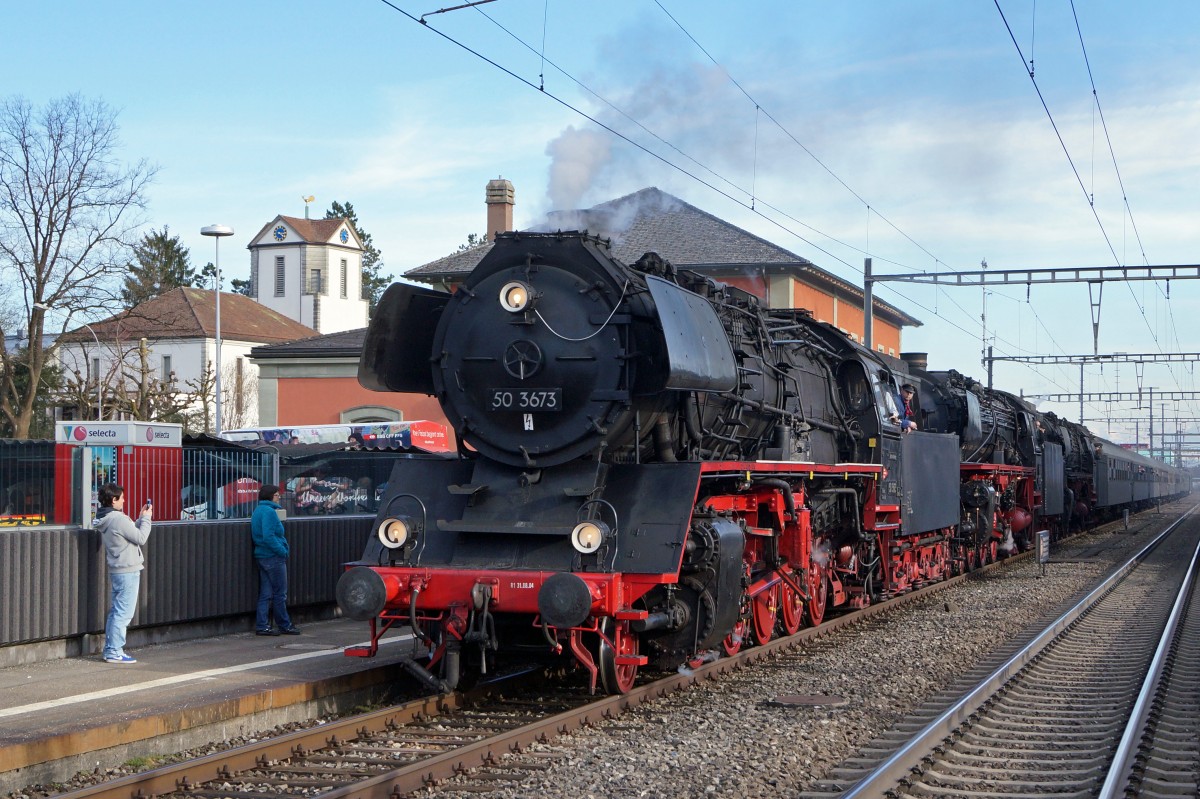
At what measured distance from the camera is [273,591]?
1158 cm

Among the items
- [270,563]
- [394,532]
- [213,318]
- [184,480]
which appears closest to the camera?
[394,532]

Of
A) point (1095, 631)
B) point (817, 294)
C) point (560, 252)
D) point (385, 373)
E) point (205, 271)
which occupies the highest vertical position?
point (205, 271)

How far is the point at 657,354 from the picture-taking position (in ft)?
29.2

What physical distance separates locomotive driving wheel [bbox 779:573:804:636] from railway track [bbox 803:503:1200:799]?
2.03 meters

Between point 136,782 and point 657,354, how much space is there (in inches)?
177

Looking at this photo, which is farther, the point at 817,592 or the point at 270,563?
the point at 817,592

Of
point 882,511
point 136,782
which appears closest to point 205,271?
point 882,511

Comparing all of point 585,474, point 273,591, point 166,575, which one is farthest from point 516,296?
point 273,591

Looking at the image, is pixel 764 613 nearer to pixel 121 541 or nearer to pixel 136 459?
pixel 121 541

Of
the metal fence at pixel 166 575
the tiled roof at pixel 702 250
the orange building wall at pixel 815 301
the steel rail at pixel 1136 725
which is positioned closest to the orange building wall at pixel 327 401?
the tiled roof at pixel 702 250

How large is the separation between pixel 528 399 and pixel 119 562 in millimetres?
3534

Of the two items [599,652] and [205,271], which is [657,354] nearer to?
[599,652]

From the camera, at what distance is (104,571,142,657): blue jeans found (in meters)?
9.64

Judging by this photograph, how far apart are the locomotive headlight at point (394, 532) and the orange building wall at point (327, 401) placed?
28.0m
